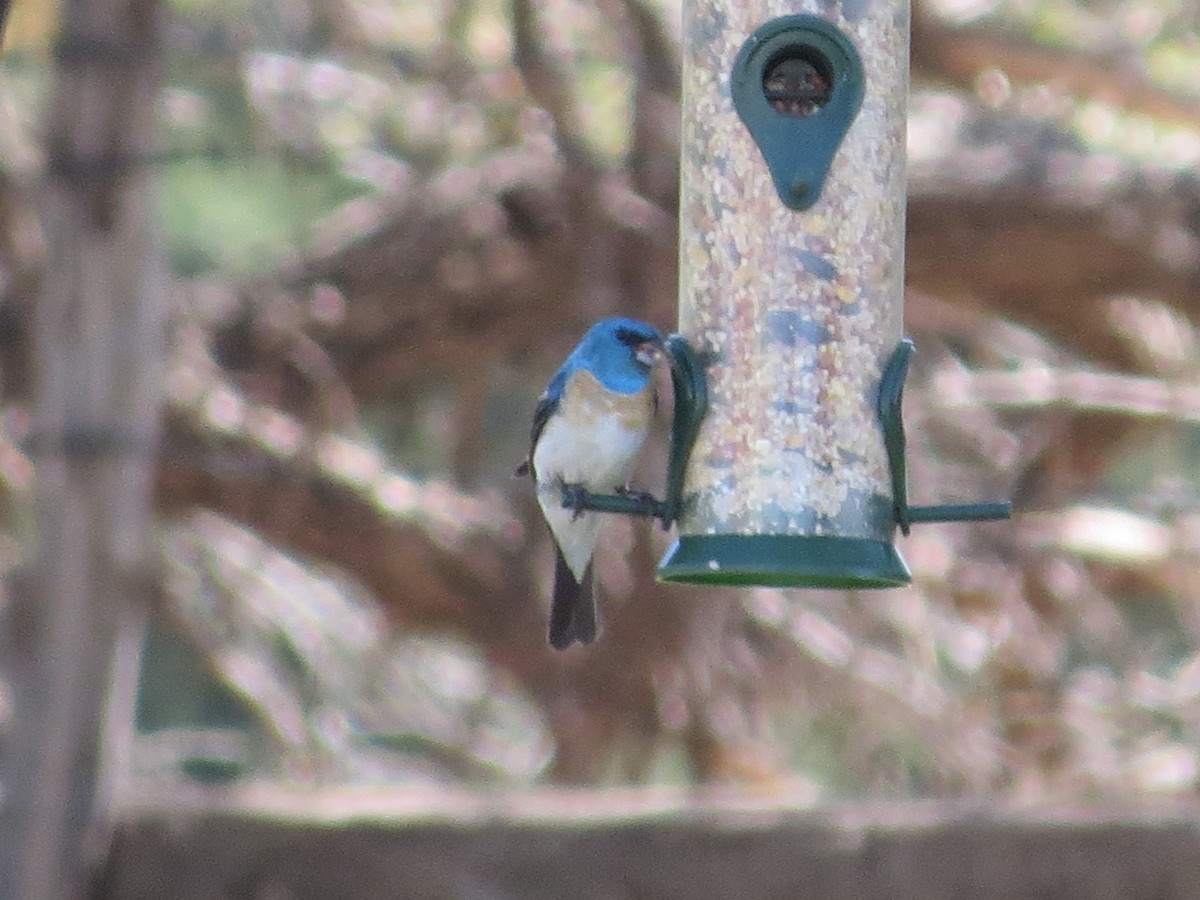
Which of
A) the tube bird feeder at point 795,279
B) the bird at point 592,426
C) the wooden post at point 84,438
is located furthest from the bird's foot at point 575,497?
the wooden post at point 84,438

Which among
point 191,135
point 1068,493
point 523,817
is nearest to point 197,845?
point 523,817

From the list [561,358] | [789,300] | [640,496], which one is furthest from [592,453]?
[561,358]

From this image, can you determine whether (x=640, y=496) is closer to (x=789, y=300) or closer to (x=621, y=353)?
(x=789, y=300)

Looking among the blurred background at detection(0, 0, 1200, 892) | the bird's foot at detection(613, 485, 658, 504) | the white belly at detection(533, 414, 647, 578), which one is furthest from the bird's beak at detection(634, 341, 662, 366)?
the blurred background at detection(0, 0, 1200, 892)

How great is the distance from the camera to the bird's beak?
17.4ft

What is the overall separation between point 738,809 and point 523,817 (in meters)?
0.54

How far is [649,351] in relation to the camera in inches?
209

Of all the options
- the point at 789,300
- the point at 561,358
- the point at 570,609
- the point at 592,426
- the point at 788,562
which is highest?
the point at 789,300

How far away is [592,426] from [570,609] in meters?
0.43

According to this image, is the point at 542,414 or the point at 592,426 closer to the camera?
the point at 592,426

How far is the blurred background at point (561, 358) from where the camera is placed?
782 cm

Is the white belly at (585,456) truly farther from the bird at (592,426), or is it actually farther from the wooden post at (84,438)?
the wooden post at (84,438)

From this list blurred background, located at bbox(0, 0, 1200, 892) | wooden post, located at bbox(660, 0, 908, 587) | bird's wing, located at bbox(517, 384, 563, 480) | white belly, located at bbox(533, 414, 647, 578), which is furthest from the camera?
blurred background, located at bbox(0, 0, 1200, 892)

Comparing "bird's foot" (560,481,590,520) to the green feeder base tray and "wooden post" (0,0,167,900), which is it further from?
"wooden post" (0,0,167,900)
